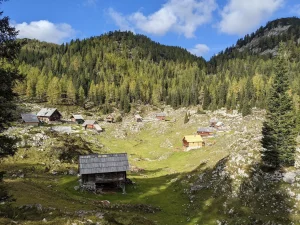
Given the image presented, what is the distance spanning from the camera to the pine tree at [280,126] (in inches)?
1991

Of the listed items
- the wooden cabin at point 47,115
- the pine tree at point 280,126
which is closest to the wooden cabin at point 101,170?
the pine tree at point 280,126

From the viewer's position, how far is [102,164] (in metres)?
55.4

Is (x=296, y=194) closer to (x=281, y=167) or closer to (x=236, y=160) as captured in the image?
(x=281, y=167)

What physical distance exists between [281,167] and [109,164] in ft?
108

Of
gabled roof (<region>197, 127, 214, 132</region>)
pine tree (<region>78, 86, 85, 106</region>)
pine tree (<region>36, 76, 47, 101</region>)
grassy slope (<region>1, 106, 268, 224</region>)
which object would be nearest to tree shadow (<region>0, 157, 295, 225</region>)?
grassy slope (<region>1, 106, 268, 224</region>)

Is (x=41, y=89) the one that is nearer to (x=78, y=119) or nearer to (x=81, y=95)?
(x=81, y=95)

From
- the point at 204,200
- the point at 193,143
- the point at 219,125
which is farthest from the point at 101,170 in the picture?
the point at 219,125

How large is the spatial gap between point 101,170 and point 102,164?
1.33 metres

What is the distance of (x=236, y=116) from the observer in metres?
146

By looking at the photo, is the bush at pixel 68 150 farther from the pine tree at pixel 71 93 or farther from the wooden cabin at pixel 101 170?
the pine tree at pixel 71 93

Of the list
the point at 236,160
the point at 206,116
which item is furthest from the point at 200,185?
the point at 206,116

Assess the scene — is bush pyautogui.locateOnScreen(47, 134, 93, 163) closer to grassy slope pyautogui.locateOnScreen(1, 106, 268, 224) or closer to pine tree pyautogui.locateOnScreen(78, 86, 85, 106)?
grassy slope pyautogui.locateOnScreen(1, 106, 268, 224)

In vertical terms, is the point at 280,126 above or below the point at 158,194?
above

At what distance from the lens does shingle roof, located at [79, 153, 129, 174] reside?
5394cm
